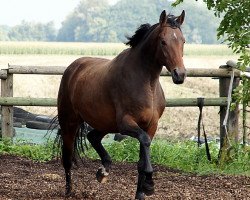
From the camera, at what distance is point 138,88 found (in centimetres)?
640

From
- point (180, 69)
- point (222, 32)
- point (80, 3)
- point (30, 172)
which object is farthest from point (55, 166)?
Answer: point (80, 3)

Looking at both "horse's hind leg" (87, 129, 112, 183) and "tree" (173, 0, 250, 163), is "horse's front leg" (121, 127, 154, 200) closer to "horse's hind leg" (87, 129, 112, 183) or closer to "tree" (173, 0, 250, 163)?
"horse's hind leg" (87, 129, 112, 183)

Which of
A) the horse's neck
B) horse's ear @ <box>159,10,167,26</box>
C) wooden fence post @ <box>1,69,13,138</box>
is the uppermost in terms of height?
horse's ear @ <box>159,10,167,26</box>

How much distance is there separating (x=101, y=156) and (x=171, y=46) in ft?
6.01

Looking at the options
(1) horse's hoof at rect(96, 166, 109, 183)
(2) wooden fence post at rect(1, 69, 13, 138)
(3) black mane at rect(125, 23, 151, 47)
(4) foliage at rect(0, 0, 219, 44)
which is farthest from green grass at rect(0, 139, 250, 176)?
(4) foliage at rect(0, 0, 219, 44)

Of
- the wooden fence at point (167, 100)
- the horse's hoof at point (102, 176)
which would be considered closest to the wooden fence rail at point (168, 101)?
the wooden fence at point (167, 100)

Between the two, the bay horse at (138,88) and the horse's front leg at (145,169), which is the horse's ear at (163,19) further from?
the horse's front leg at (145,169)

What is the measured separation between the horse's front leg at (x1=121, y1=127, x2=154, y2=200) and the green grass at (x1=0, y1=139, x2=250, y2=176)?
3.47 meters

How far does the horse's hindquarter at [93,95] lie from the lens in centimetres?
675

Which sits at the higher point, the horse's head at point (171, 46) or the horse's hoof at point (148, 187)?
the horse's head at point (171, 46)

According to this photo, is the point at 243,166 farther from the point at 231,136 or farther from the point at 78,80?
the point at 78,80

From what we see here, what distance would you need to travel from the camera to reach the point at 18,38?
159 m

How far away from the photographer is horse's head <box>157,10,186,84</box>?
5.95 m

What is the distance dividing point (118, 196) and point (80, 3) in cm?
15404
